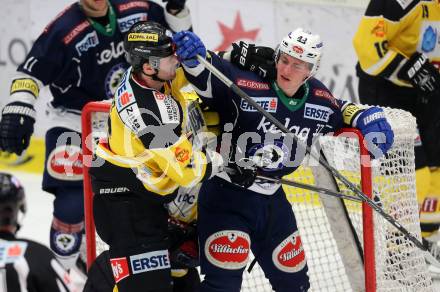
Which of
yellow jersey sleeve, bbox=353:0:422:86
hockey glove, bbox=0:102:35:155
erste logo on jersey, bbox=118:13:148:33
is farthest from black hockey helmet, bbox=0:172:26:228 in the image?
yellow jersey sleeve, bbox=353:0:422:86

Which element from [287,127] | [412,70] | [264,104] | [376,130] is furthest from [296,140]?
[412,70]

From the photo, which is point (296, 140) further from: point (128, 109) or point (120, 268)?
point (120, 268)

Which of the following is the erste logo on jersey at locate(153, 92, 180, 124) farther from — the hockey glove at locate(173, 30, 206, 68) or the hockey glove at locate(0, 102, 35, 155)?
the hockey glove at locate(0, 102, 35, 155)

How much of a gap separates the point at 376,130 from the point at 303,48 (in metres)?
0.46

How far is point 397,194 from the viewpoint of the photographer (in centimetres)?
392

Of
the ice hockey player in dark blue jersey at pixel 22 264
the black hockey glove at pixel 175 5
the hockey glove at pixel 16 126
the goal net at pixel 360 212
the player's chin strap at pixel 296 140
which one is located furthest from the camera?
the black hockey glove at pixel 175 5

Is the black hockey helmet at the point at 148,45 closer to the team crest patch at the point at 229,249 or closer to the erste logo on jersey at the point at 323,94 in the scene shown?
the erste logo on jersey at the point at 323,94

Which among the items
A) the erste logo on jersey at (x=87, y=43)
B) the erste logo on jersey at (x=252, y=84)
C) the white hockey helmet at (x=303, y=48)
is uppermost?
the white hockey helmet at (x=303, y=48)

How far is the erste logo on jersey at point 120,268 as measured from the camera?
338 cm

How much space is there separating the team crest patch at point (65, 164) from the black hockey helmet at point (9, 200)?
1.22m

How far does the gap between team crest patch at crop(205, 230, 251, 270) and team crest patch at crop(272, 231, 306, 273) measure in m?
0.14

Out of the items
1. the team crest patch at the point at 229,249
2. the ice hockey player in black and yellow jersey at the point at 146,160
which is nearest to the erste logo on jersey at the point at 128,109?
the ice hockey player in black and yellow jersey at the point at 146,160

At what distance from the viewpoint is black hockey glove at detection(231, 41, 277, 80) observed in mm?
3453

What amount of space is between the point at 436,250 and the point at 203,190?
1609 millimetres
